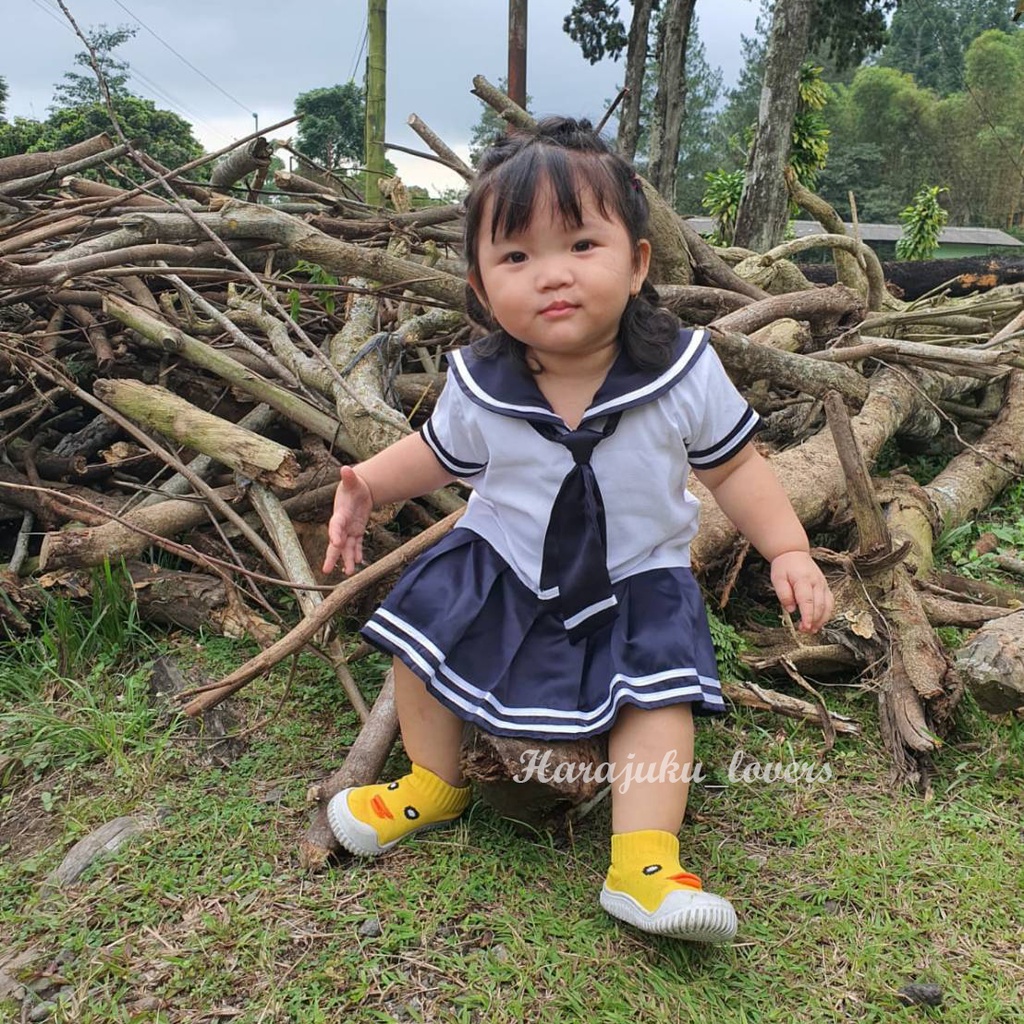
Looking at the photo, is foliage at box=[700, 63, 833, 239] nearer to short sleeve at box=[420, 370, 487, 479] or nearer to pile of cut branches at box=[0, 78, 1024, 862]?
pile of cut branches at box=[0, 78, 1024, 862]

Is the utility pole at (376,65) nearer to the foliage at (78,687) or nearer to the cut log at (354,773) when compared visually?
the foliage at (78,687)

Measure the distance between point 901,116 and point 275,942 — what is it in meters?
66.0

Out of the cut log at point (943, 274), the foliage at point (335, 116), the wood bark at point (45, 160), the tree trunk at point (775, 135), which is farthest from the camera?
the foliage at point (335, 116)

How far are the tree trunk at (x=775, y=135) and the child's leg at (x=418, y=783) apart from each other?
997 centimetres

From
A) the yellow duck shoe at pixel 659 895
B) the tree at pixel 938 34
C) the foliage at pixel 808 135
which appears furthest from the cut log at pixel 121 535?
the tree at pixel 938 34

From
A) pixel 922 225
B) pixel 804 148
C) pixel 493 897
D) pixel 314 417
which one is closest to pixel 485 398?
pixel 493 897

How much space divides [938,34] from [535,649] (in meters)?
83.7

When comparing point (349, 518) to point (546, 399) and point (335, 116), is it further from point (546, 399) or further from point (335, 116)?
point (335, 116)

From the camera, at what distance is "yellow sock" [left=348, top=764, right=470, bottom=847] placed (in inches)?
75.9

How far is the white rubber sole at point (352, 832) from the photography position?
1896 millimetres

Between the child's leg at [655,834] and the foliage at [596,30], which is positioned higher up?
the foliage at [596,30]

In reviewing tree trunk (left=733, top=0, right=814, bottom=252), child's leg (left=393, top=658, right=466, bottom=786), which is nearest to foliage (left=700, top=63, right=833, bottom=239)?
tree trunk (left=733, top=0, right=814, bottom=252)

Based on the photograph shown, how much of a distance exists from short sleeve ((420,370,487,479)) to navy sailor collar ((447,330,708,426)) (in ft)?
0.12

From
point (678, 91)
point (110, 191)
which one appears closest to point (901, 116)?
point (678, 91)
